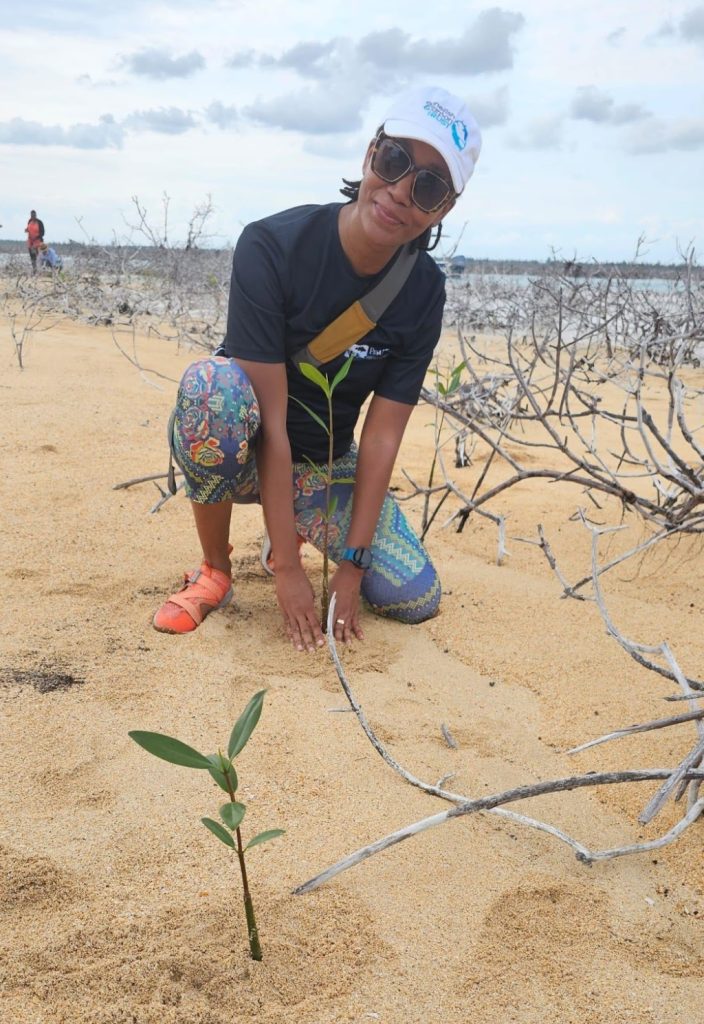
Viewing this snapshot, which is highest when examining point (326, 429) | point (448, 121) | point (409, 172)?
point (448, 121)

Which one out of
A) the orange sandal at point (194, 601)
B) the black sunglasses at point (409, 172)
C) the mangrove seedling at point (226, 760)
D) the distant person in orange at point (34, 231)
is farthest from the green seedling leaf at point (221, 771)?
the distant person in orange at point (34, 231)

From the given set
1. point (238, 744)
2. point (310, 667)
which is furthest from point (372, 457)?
point (238, 744)

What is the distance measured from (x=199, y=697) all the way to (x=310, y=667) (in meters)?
0.27

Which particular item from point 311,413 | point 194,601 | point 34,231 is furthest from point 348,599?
point 34,231

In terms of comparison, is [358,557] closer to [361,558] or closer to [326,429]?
[361,558]

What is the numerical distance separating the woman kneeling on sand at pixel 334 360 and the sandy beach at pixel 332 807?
117 mm

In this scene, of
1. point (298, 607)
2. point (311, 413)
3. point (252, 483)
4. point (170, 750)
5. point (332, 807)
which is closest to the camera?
point (170, 750)

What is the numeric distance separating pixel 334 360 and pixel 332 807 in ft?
3.62

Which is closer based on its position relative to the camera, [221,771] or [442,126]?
[221,771]

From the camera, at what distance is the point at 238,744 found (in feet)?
3.15

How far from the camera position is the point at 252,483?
2203mm

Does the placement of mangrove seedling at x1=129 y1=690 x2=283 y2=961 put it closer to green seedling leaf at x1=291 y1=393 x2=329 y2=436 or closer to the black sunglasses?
green seedling leaf at x1=291 y1=393 x2=329 y2=436

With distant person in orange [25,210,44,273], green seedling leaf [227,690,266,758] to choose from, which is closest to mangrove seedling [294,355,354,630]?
green seedling leaf [227,690,266,758]

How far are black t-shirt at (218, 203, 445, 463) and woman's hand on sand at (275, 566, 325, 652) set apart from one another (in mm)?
430
